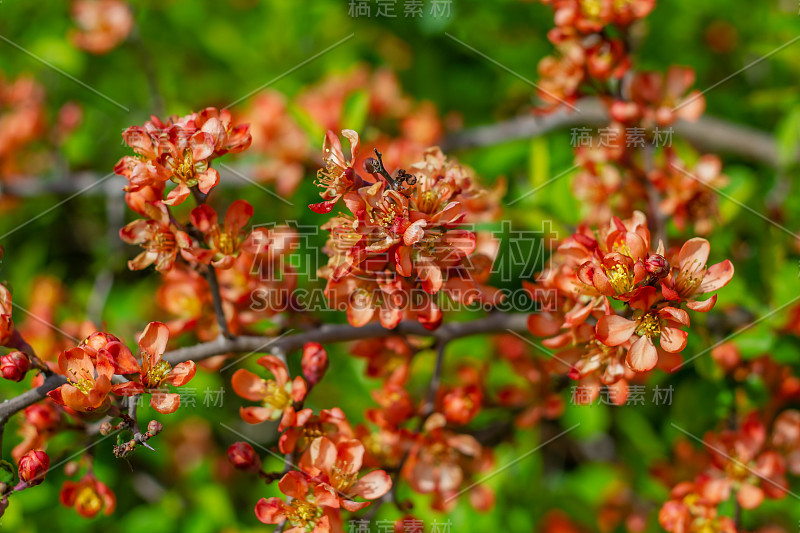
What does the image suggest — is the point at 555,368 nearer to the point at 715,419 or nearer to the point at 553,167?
the point at 715,419

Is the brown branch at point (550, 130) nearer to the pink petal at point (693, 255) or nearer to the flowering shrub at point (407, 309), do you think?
the flowering shrub at point (407, 309)

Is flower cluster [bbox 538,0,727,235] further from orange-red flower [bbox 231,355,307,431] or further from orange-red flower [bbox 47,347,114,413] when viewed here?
orange-red flower [bbox 47,347,114,413]

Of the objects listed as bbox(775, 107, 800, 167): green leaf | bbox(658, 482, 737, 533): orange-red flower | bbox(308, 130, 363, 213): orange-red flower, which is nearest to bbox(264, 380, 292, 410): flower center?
bbox(308, 130, 363, 213): orange-red flower

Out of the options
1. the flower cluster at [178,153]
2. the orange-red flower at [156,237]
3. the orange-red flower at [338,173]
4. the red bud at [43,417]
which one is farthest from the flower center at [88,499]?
the orange-red flower at [338,173]

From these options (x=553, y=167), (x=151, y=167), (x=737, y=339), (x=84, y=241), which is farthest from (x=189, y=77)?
(x=737, y=339)

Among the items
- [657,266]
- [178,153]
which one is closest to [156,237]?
[178,153]

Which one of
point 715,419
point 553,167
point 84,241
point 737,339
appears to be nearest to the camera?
point 737,339

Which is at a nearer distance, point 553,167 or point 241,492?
point 553,167
